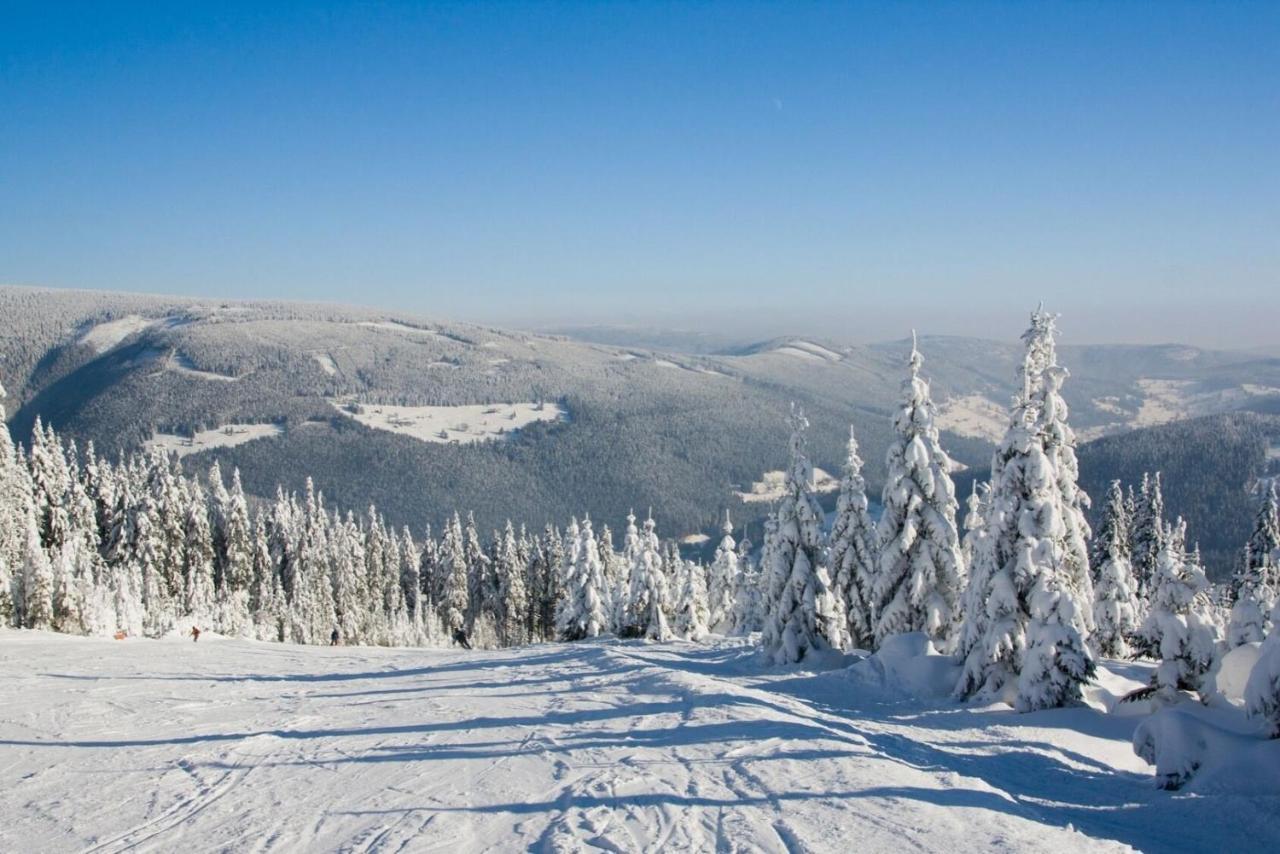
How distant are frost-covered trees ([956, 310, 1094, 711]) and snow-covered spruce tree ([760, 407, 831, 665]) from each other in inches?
255

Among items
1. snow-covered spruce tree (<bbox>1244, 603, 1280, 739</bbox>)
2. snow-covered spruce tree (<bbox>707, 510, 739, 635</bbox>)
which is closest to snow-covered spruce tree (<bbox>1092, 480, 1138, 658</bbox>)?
snow-covered spruce tree (<bbox>1244, 603, 1280, 739</bbox>)

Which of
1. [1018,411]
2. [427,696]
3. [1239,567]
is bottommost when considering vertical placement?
[1239,567]

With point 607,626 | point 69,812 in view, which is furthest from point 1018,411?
point 607,626

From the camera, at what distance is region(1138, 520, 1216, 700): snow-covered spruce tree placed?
1627 cm

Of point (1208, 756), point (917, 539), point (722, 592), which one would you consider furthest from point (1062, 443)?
point (722, 592)

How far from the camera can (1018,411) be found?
2091cm

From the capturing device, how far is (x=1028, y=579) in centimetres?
1944

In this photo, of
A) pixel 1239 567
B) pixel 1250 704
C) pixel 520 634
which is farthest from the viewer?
pixel 520 634

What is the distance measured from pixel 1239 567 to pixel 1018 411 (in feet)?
128

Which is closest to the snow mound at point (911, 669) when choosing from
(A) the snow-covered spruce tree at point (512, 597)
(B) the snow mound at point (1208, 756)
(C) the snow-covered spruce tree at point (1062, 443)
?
(C) the snow-covered spruce tree at point (1062, 443)

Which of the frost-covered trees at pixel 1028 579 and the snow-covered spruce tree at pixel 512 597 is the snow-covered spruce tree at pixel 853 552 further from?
the snow-covered spruce tree at pixel 512 597

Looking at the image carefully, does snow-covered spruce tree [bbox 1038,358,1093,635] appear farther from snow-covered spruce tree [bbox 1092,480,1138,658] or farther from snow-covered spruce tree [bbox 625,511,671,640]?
snow-covered spruce tree [bbox 625,511,671,640]

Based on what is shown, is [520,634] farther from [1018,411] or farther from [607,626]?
[1018,411]

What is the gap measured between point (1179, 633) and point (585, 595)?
3806 centimetres
